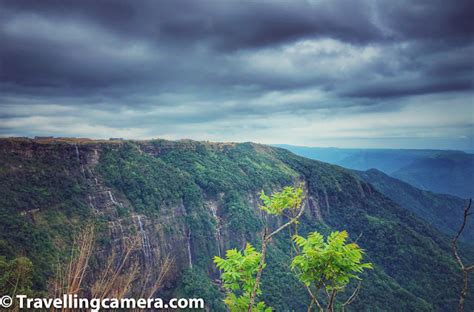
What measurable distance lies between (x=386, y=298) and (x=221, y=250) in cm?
4446

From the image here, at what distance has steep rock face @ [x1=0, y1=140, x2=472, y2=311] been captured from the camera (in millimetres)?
54656

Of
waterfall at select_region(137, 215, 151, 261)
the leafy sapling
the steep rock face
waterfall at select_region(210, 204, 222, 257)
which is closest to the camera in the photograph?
A: the leafy sapling

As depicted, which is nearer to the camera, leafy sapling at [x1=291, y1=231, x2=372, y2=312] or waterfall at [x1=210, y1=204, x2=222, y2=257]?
leafy sapling at [x1=291, y1=231, x2=372, y2=312]

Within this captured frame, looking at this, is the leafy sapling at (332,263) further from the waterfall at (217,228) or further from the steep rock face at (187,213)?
the waterfall at (217,228)

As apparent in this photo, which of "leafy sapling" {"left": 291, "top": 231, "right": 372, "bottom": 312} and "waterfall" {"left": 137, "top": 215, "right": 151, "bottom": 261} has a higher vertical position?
"leafy sapling" {"left": 291, "top": 231, "right": 372, "bottom": 312}

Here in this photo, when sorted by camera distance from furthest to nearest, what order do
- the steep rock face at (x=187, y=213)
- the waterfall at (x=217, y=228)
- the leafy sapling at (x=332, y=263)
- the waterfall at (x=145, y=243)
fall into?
the waterfall at (x=217, y=228), the waterfall at (x=145, y=243), the steep rock face at (x=187, y=213), the leafy sapling at (x=332, y=263)

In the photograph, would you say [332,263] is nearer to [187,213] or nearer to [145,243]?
[145,243]

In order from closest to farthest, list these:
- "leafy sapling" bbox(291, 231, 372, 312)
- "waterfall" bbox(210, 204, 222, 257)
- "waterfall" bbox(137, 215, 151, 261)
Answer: "leafy sapling" bbox(291, 231, 372, 312)
"waterfall" bbox(137, 215, 151, 261)
"waterfall" bbox(210, 204, 222, 257)

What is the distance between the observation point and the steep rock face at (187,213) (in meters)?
54.7

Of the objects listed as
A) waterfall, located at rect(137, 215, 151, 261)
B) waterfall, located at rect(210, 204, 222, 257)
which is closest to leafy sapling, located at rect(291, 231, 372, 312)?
waterfall, located at rect(137, 215, 151, 261)

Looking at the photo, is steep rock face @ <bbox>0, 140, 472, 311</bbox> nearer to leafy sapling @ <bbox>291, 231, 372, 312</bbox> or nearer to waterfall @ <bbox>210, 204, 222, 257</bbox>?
waterfall @ <bbox>210, 204, 222, 257</bbox>

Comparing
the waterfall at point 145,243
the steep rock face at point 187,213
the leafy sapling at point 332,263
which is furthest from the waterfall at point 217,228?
the leafy sapling at point 332,263

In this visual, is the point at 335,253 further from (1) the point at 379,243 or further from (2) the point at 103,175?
(1) the point at 379,243

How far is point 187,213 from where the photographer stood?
82.6m
